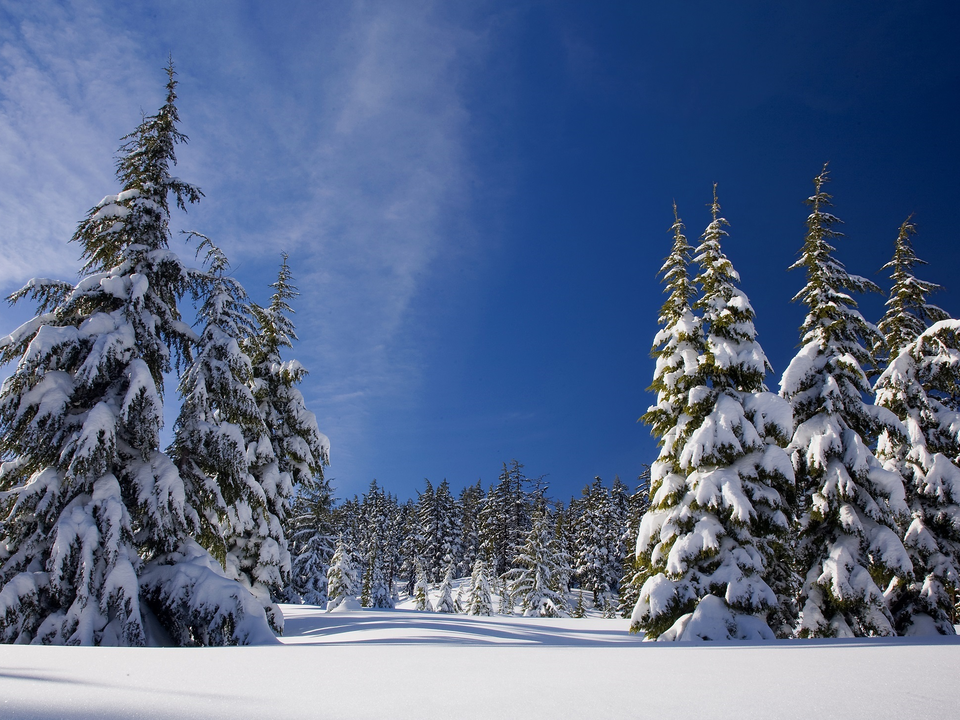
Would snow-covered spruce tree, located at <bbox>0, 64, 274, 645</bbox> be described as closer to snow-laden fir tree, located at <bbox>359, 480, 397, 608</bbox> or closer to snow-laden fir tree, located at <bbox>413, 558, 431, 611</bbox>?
snow-laden fir tree, located at <bbox>413, 558, 431, 611</bbox>

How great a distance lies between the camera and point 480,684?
3420 millimetres

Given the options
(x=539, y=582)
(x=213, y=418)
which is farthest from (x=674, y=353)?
(x=539, y=582)

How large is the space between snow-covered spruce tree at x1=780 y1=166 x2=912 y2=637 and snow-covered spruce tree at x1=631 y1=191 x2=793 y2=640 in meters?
2.02

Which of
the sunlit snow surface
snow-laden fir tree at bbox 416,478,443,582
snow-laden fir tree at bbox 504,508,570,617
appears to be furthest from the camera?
snow-laden fir tree at bbox 416,478,443,582

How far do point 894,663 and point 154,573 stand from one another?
1085 cm

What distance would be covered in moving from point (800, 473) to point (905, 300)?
8.91 meters

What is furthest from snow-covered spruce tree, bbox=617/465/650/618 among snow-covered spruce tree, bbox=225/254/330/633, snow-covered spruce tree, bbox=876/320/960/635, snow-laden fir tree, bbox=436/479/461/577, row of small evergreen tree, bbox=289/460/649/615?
snow-laden fir tree, bbox=436/479/461/577

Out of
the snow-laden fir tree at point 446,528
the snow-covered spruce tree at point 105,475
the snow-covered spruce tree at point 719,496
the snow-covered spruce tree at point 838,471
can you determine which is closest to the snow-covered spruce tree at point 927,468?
the snow-covered spruce tree at point 838,471

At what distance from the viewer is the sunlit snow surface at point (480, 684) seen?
2.72m

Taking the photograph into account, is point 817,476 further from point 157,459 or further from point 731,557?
point 157,459

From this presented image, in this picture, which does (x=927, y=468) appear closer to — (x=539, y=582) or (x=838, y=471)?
(x=838, y=471)

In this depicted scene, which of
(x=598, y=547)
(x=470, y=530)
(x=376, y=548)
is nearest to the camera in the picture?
(x=598, y=547)

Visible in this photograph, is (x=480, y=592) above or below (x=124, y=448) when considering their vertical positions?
below

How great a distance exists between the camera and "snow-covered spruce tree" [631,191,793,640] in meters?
12.3
